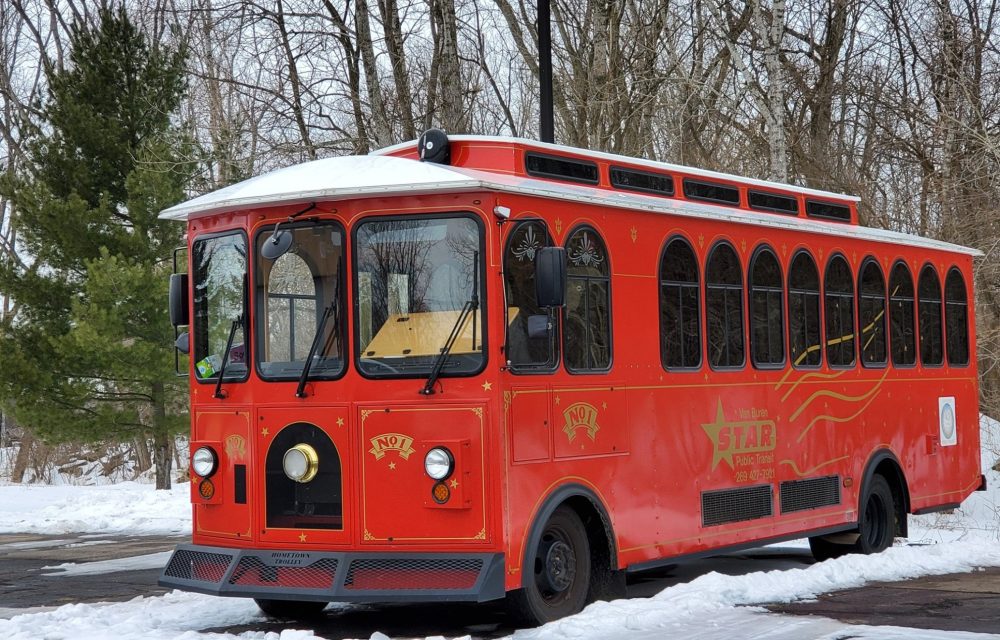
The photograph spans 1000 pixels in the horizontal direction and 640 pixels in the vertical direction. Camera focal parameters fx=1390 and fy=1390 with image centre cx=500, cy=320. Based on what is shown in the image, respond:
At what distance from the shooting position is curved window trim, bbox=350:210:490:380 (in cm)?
843

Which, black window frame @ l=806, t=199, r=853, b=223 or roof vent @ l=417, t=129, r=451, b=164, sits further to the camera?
black window frame @ l=806, t=199, r=853, b=223

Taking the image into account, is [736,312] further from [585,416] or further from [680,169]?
[585,416]

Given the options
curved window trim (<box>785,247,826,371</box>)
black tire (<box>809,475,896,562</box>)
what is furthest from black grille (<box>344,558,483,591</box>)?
black tire (<box>809,475,896,562</box>)

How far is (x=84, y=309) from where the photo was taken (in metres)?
22.4

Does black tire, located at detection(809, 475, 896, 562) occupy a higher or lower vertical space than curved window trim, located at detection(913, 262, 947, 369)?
lower

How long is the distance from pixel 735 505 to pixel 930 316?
444 centimetres

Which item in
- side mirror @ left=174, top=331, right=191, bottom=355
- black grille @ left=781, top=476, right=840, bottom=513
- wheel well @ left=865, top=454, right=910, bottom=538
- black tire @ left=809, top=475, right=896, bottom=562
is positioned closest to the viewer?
side mirror @ left=174, top=331, right=191, bottom=355

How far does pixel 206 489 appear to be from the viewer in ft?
30.1

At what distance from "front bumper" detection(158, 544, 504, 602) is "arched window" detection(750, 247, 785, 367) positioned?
159 inches

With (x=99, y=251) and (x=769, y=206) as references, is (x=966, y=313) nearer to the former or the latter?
(x=769, y=206)

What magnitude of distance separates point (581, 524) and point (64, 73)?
18.6 meters

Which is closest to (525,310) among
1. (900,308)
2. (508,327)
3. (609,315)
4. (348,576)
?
(508,327)

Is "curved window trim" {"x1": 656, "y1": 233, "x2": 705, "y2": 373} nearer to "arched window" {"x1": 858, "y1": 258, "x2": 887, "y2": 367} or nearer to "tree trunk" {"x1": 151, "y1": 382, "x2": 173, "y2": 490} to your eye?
"arched window" {"x1": 858, "y1": 258, "x2": 887, "y2": 367}

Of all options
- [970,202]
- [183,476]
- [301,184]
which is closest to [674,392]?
[301,184]
